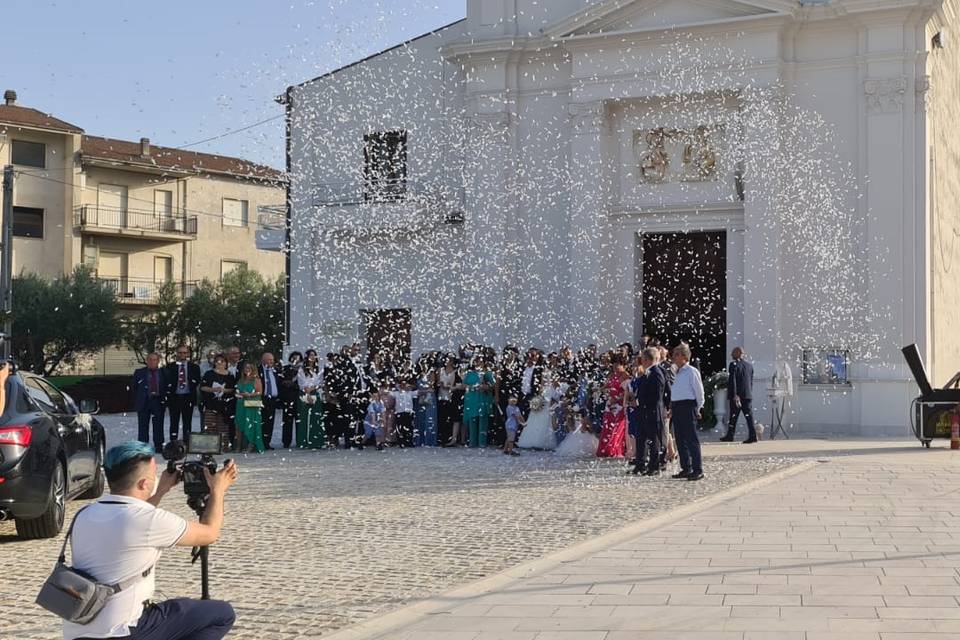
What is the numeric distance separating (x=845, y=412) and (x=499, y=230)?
27.9 feet

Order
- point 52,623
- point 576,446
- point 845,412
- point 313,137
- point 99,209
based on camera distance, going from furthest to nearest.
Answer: point 99,209
point 313,137
point 845,412
point 576,446
point 52,623

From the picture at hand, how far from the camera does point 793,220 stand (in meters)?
25.0

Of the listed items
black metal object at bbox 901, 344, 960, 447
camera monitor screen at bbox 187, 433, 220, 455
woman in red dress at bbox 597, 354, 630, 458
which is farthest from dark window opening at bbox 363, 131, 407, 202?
camera monitor screen at bbox 187, 433, 220, 455

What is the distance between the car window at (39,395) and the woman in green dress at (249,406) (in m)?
7.89

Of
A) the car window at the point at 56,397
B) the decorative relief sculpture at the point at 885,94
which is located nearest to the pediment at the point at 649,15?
the decorative relief sculpture at the point at 885,94

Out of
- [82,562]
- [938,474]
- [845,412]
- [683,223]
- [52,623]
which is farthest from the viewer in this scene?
[683,223]

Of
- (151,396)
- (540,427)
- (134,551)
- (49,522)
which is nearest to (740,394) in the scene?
(540,427)

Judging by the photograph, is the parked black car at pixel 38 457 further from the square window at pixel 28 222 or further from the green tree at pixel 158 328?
the square window at pixel 28 222

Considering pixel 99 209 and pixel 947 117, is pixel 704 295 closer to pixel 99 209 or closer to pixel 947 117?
pixel 947 117

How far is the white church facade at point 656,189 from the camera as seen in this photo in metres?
24.2

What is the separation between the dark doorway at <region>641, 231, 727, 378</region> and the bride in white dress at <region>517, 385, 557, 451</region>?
801 centimetres

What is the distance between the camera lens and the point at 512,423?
63.9 ft

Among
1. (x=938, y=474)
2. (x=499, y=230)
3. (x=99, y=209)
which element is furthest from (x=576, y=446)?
(x=99, y=209)

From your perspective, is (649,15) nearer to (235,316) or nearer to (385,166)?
(385,166)
